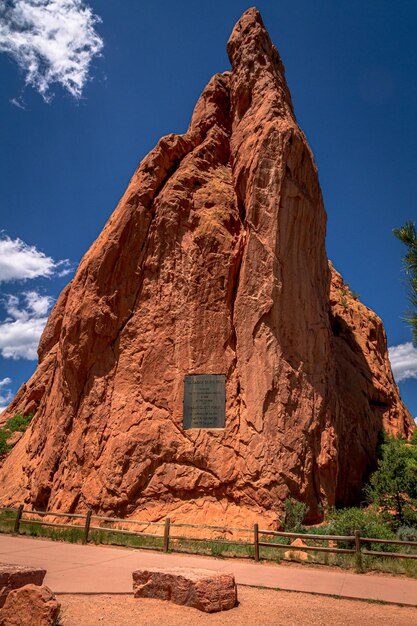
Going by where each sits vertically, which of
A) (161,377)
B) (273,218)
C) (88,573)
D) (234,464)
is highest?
(273,218)

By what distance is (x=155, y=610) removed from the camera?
6160mm

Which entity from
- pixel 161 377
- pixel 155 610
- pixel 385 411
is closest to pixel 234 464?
pixel 161 377

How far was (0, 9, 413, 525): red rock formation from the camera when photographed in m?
14.9

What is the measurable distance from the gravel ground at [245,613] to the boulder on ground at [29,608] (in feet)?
2.33

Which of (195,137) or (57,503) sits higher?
(195,137)

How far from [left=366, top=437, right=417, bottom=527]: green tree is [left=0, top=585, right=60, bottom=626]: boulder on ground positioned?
500 inches

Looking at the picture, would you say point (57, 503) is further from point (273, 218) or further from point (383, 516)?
point (273, 218)

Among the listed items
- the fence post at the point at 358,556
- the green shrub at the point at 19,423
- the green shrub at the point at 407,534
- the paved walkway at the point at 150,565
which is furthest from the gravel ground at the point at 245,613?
the green shrub at the point at 19,423

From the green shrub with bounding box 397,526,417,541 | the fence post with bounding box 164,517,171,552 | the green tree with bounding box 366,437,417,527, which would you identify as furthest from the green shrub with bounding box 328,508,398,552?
the fence post with bounding box 164,517,171,552

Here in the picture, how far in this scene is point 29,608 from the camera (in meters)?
5.07

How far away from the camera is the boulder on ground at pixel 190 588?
6.27 m

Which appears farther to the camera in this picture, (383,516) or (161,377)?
(161,377)

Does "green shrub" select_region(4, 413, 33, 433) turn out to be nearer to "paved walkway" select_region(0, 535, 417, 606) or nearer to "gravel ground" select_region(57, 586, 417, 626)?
"paved walkway" select_region(0, 535, 417, 606)

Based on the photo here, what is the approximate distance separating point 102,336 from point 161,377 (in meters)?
3.00
